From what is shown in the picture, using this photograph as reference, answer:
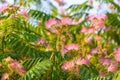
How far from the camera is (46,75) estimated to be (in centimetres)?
340

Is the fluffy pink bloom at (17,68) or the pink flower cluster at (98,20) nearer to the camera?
the fluffy pink bloom at (17,68)

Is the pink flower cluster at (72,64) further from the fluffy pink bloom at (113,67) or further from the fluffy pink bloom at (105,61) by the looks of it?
the fluffy pink bloom at (105,61)

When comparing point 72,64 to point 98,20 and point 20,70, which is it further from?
point 98,20

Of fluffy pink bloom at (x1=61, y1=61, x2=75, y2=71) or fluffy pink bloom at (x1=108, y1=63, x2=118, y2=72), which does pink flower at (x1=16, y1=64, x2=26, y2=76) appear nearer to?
fluffy pink bloom at (x1=61, y1=61, x2=75, y2=71)

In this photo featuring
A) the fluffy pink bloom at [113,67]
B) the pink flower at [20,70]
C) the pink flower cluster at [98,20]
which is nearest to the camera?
the pink flower at [20,70]

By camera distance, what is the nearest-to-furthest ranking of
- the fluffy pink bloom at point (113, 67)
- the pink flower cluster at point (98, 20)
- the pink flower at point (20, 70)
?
the pink flower at point (20, 70)
the fluffy pink bloom at point (113, 67)
the pink flower cluster at point (98, 20)

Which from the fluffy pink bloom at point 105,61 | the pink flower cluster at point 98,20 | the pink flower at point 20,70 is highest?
the pink flower cluster at point 98,20

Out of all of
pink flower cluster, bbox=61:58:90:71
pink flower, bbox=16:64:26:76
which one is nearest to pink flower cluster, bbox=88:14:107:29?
pink flower cluster, bbox=61:58:90:71

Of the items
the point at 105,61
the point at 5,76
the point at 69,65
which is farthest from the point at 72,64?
the point at 105,61

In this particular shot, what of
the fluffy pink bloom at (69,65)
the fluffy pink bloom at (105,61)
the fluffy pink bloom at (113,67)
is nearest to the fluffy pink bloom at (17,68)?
the fluffy pink bloom at (69,65)

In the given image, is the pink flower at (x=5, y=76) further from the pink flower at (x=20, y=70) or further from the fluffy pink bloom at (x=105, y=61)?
the fluffy pink bloom at (x=105, y=61)

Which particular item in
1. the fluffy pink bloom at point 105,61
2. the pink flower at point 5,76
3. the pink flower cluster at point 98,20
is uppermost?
the pink flower cluster at point 98,20

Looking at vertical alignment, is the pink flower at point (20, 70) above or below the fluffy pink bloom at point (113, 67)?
below

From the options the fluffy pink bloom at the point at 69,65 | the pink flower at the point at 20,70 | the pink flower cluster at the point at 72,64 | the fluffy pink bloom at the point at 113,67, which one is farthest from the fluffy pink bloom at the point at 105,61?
the pink flower at the point at 20,70
